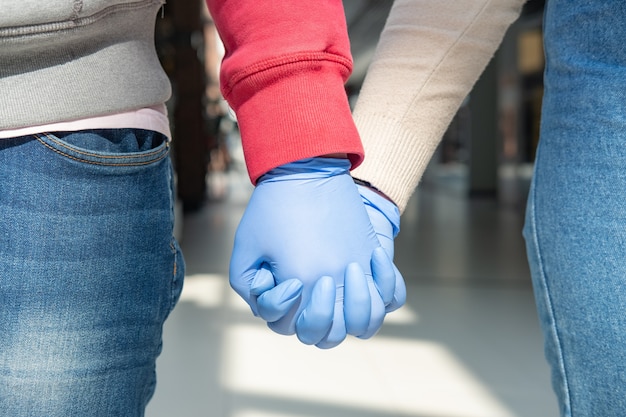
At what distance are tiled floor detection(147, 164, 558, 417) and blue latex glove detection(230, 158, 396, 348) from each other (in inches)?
61.1

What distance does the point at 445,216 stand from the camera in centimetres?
774

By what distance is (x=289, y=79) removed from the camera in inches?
23.4

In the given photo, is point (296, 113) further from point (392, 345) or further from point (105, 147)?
point (392, 345)

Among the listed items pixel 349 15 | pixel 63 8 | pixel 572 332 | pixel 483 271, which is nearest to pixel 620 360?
pixel 572 332

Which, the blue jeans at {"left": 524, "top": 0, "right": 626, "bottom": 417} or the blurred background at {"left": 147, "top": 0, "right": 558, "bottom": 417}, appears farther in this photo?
the blurred background at {"left": 147, "top": 0, "right": 558, "bottom": 417}

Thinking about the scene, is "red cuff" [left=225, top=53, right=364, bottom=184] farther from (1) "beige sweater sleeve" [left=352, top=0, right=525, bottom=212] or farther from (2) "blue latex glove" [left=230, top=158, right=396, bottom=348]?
(1) "beige sweater sleeve" [left=352, top=0, right=525, bottom=212]

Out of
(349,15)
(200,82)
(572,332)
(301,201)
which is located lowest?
(349,15)

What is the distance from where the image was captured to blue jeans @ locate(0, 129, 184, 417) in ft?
2.10

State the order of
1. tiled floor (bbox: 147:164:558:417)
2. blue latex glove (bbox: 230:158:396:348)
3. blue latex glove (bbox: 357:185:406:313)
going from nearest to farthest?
blue latex glove (bbox: 230:158:396:348)
blue latex glove (bbox: 357:185:406:313)
tiled floor (bbox: 147:164:558:417)

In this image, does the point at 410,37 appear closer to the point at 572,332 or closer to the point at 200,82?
the point at 572,332

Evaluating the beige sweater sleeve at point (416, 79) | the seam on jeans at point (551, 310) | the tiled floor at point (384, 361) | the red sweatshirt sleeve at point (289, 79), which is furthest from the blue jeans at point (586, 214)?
the tiled floor at point (384, 361)

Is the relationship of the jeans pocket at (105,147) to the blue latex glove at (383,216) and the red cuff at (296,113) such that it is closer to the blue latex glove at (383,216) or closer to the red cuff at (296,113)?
the red cuff at (296,113)

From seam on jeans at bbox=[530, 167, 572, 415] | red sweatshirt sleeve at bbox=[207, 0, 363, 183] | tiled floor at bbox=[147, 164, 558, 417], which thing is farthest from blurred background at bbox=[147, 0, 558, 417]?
seam on jeans at bbox=[530, 167, 572, 415]

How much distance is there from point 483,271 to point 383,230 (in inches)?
146
